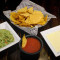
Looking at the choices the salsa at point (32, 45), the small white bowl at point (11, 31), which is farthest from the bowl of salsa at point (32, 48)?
the small white bowl at point (11, 31)

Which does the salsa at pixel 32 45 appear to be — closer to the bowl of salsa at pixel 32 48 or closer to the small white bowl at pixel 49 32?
the bowl of salsa at pixel 32 48

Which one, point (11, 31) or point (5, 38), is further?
point (11, 31)

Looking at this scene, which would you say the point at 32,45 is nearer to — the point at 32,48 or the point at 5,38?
the point at 32,48

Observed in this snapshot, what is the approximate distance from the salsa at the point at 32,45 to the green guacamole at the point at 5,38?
0.16 metres

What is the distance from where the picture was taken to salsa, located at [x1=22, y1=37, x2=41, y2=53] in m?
1.03

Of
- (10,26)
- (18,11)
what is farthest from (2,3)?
(10,26)

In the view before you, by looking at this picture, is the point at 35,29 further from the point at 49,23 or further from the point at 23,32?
the point at 49,23

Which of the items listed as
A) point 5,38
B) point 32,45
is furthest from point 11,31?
point 32,45

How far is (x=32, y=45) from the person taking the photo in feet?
3.46

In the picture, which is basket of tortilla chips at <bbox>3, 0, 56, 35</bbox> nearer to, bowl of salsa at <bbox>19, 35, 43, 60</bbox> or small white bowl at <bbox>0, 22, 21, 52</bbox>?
small white bowl at <bbox>0, 22, 21, 52</bbox>

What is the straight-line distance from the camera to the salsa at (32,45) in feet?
3.38

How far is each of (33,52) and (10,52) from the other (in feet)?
0.73

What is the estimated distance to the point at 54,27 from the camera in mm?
1359

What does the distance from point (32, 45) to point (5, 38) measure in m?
0.23
